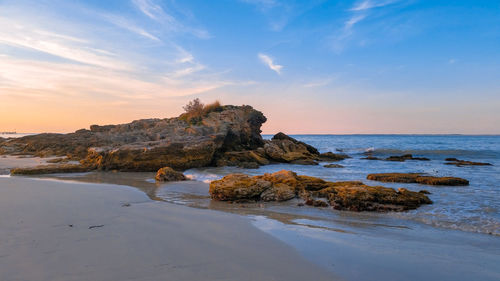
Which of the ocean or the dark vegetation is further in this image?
the dark vegetation

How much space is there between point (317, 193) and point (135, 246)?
201 inches

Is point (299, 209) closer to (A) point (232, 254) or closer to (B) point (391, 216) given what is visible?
(B) point (391, 216)

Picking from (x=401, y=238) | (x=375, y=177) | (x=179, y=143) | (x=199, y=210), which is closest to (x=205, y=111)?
(x=179, y=143)

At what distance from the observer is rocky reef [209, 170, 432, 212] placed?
22.4 ft

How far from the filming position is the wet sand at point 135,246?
3043 mm

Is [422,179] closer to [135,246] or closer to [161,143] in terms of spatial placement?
[135,246]

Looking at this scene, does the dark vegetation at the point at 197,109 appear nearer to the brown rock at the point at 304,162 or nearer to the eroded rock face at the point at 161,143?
the eroded rock face at the point at 161,143

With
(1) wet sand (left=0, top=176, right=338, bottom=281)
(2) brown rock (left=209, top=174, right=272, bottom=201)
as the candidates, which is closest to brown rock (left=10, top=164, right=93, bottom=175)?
(1) wet sand (left=0, top=176, right=338, bottom=281)

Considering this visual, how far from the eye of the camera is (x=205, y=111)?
74.1 ft

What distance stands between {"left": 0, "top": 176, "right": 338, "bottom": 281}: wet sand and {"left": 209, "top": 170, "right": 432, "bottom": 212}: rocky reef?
1.54m

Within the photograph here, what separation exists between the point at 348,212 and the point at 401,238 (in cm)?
188

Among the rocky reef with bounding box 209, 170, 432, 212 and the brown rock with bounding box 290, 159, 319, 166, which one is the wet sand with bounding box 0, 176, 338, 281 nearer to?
the rocky reef with bounding box 209, 170, 432, 212

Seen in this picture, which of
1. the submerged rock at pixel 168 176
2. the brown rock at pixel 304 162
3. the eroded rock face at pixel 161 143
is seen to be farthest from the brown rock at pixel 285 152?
the submerged rock at pixel 168 176

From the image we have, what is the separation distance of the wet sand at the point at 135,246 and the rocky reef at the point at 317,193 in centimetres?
154
